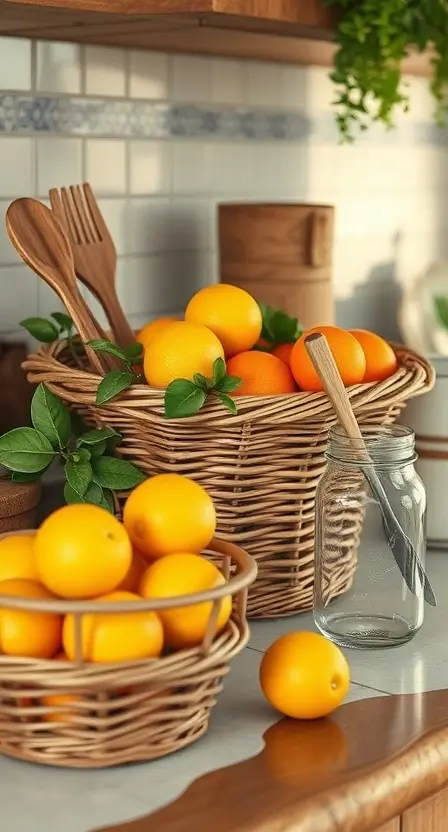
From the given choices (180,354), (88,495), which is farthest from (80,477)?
(180,354)

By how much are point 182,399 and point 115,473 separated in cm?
11

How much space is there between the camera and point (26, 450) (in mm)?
1084

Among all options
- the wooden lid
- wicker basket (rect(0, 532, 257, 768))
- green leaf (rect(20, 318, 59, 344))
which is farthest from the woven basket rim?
green leaf (rect(20, 318, 59, 344))

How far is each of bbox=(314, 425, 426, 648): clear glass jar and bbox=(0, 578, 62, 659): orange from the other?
1.05 feet

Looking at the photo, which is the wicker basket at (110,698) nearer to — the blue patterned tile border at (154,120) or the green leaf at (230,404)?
the green leaf at (230,404)

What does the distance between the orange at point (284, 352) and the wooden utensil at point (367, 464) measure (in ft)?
0.48

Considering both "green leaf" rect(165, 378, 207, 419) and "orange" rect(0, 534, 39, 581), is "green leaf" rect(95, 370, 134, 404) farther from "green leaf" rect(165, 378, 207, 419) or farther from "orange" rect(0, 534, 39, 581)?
"orange" rect(0, 534, 39, 581)

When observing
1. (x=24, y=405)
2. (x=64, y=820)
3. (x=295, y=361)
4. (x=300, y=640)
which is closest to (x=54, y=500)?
(x=24, y=405)

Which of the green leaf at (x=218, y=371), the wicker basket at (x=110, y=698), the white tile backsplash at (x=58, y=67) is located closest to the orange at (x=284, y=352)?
the green leaf at (x=218, y=371)

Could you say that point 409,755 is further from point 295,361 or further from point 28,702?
point 295,361

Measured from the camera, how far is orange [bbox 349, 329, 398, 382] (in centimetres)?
117

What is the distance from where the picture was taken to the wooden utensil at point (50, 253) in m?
1.11

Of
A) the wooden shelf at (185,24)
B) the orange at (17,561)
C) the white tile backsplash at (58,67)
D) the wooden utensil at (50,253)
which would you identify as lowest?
the orange at (17,561)

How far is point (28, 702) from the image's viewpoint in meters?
0.83
